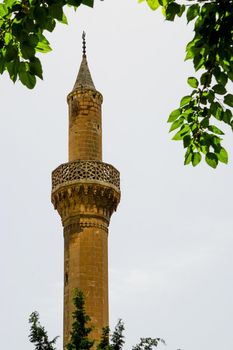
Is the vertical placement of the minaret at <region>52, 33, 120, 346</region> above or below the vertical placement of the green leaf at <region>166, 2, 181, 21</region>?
above

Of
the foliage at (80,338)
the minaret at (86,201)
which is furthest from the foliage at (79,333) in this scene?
the minaret at (86,201)

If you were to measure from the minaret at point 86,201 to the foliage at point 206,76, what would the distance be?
1474cm

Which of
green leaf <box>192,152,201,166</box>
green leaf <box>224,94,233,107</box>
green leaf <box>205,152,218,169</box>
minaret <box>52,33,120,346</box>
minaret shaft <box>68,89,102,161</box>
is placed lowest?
green leaf <box>205,152,218,169</box>

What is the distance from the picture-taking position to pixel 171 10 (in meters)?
5.25

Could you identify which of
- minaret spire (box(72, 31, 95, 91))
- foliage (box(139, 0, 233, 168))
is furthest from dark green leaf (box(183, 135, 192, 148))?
minaret spire (box(72, 31, 95, 91))

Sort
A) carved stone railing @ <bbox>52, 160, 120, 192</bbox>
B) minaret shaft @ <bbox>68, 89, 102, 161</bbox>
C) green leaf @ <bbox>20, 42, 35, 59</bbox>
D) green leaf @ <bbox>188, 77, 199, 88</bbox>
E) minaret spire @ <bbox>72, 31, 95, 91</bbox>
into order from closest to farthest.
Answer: green leaf @ <bbox>20, 42, 35, 59</bbox>, green leaf @ <bbox>188, 77, 199, 88</bbox>, carved stone railing @ <bbox>52, 160, 120, 192</bbox>, minaret shaft @ <bbox>68, 89, 102, 161</bbox>, minaret spire @ <bbox>72, 31, 95, 91</bbox>

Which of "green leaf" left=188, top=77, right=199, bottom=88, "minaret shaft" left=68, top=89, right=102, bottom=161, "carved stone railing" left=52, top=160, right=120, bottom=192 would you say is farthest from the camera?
"minaret shaft" left=68, top=89, right=102, bottom=161

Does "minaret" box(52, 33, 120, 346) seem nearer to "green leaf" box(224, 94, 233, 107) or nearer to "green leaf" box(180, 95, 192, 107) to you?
"green leaf" box(180, 95, 192, 107)

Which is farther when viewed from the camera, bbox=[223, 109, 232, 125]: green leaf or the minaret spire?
the minaret spire

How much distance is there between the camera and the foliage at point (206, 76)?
5109 millimetres

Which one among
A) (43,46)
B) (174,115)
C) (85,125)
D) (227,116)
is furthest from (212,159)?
(85,125)

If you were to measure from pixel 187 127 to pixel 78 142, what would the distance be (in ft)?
54.1

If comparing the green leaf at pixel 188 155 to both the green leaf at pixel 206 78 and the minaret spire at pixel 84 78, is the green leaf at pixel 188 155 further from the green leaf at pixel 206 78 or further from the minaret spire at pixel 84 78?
the minaret spire at pixel 84 78

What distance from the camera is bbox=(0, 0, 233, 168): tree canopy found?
15.6ft
